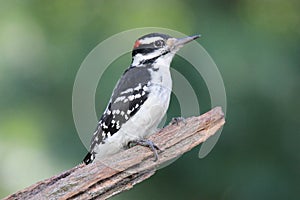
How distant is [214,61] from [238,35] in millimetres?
234

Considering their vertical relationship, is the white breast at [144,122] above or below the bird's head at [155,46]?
below

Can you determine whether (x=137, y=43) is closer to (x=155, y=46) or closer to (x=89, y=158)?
(x=155, y=46)

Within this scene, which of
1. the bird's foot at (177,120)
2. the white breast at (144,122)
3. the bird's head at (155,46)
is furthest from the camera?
the bird's head at (155,46)

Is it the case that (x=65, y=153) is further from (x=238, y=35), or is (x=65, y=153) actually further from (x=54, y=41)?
(x=238, y=35)

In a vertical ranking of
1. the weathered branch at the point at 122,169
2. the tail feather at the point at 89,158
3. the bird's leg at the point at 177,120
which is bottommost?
the tail feather at the point at 89,158

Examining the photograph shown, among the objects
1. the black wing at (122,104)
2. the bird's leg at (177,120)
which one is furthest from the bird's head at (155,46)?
the bird's leg at (177,120)

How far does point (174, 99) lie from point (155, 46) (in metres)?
0.32

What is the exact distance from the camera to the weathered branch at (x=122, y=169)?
316cm

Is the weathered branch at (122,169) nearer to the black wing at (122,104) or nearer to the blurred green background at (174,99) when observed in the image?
the black wing at (122,104)

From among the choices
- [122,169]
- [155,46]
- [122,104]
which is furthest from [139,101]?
[122,169]

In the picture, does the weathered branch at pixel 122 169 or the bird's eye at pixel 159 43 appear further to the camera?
the bird's eye at pixel 159 43

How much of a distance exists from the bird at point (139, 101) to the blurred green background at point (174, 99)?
7.0 inches

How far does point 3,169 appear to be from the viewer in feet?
13.4

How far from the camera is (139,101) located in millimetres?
3680
